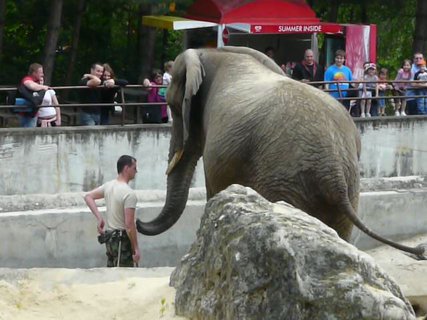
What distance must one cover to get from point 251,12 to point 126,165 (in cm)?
1146

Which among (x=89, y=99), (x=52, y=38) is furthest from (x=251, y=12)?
(x=89, y=99)

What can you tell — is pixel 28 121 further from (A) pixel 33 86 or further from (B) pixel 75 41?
(B) pixel 75 41

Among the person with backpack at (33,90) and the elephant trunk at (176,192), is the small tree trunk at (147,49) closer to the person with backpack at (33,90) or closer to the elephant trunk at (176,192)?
the person with backpack at (33,90)

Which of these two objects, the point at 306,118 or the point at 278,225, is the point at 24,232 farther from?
the point at 278,225

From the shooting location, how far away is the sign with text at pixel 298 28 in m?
22.0

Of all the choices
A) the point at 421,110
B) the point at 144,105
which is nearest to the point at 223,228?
the point at 144,105

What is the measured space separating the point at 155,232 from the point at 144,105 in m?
7.21

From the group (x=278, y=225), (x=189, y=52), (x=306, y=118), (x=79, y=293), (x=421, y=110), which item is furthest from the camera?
(x=421, y=110)

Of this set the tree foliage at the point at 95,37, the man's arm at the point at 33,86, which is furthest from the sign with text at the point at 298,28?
the man's arm at the point at 33,86

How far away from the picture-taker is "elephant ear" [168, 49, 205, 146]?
10695 mm

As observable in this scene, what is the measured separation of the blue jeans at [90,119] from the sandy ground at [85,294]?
10.3 metres

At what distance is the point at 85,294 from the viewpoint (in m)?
7.54

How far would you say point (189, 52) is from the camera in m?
11.1

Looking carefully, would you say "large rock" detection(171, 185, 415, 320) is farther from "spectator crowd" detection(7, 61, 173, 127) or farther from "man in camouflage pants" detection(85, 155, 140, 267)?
"spectator crowd" detection(7, 61, 173, 127)
